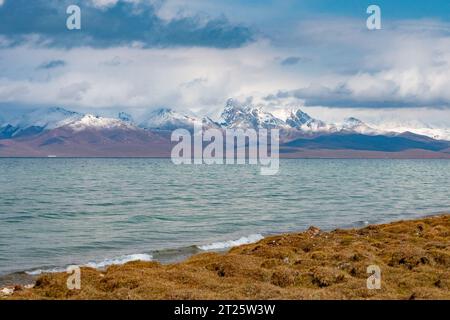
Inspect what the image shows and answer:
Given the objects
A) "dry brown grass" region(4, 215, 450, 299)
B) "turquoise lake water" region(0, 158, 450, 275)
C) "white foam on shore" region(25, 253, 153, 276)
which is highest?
"dry brown grass" region(4, 215, 450, 299)

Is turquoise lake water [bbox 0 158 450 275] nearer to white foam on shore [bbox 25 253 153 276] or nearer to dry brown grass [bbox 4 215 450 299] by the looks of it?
white foam on shore [bbox 25 253 153 276]

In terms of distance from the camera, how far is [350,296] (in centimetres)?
1998

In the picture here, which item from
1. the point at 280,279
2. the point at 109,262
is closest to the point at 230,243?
the point at 109,262

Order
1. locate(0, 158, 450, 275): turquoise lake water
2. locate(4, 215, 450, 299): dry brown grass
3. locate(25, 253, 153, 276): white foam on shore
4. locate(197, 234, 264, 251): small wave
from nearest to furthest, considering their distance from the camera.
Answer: locate(4, 215, 450, 299): dry brown grass → locate(25, 253, 153, 276): white foam on shore → locate(0, 158, 450, 275): turquoise lake water → locate(197, 234, 264, 251): small wave

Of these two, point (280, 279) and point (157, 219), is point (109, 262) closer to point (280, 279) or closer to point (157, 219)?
point (280, 279)

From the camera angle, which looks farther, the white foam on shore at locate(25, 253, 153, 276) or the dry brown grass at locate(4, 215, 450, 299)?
the white foam on shore at locate(25, 253, 153, 276)

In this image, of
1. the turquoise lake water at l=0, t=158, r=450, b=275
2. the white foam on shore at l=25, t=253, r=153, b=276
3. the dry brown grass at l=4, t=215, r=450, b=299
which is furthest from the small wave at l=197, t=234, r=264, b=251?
the dry brown grass at l=4, t=215, r=450, b=299

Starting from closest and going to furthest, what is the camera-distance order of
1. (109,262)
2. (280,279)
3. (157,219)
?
(280,279), (109,262), (157,219)

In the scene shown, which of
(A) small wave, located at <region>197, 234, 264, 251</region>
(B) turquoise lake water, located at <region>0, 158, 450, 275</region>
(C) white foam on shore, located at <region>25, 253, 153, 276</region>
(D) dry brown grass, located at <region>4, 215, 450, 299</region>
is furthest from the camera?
(A) small wave, located at <region>197, 234, 264, 251</region>

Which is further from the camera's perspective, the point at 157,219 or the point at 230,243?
the point at 157,219

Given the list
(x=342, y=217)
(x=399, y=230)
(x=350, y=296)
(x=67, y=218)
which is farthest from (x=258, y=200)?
(x=350, y=296)

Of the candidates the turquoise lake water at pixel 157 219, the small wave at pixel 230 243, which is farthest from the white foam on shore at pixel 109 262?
the small wave at pixel 230 243

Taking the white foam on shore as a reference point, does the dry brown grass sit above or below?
above
